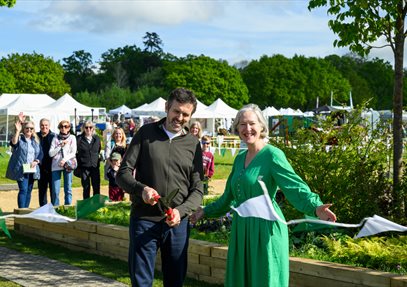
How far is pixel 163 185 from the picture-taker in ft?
15.9

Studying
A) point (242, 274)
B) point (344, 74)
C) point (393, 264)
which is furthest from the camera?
point (344, 74)

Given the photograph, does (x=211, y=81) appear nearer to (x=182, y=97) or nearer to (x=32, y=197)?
(x=32, y=197)

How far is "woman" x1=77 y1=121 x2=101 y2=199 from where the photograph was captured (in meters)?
11.6

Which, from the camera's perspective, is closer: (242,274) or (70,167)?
(242,274)

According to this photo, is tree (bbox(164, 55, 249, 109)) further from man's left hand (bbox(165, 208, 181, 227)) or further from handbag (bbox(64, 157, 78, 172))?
man's left hand (bbox(165, 208, 181, 227))

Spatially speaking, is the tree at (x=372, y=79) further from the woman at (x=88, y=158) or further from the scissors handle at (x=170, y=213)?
the scissors handle at (x=170, y=213)

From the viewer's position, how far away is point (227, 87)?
8262 centimetres

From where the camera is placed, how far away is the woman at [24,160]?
36.1ft

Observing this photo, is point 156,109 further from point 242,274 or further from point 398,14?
point 242,274

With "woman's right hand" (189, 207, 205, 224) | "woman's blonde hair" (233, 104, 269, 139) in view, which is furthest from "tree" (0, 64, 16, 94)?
"woman's blonde hair" (233, 104, 269, 139)

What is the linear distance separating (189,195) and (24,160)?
6.60 m

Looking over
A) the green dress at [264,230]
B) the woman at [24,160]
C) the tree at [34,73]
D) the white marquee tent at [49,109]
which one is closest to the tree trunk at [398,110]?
the green dress at [264,230]

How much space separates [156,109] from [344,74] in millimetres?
59817

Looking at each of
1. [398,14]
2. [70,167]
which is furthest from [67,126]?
[398,14]
